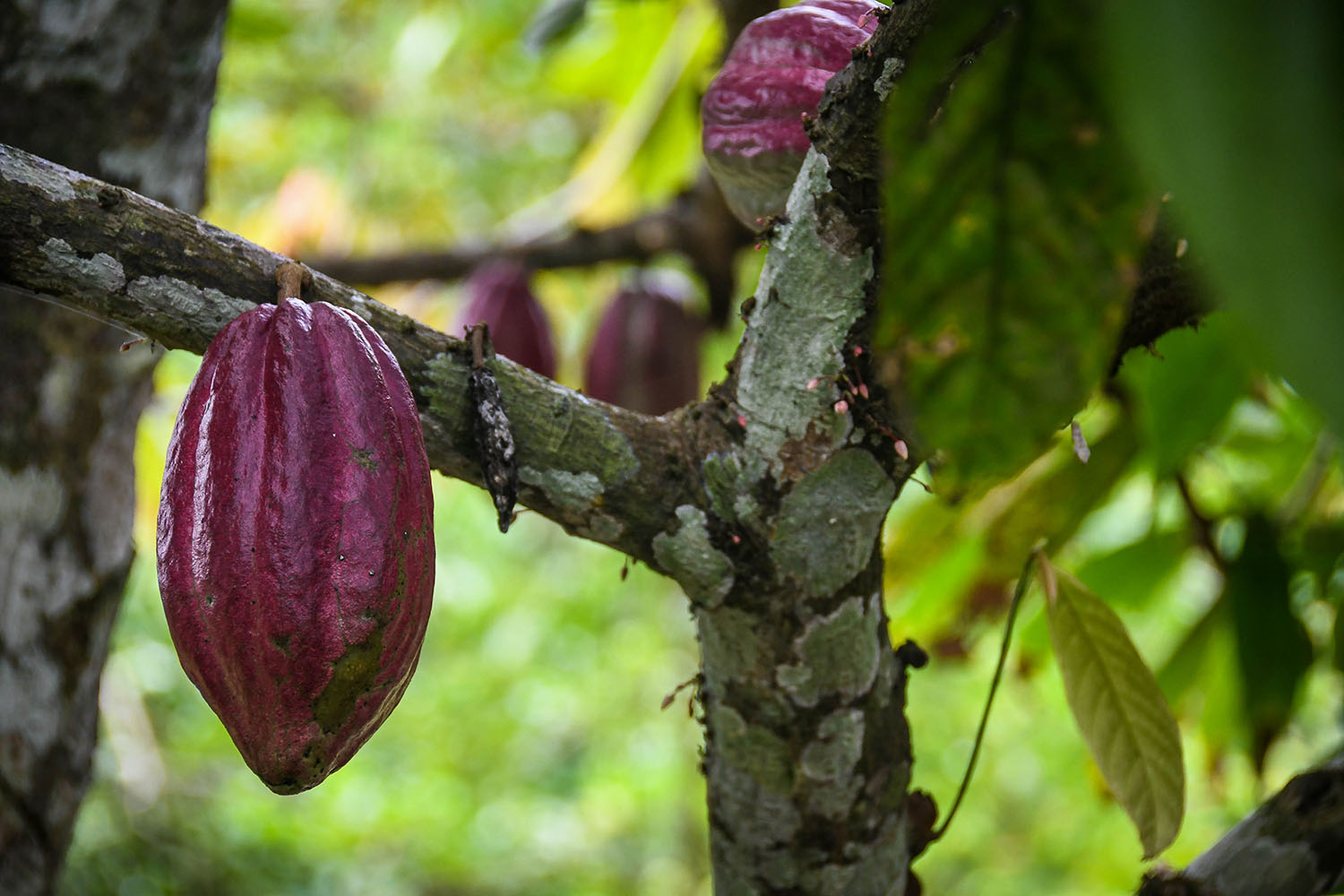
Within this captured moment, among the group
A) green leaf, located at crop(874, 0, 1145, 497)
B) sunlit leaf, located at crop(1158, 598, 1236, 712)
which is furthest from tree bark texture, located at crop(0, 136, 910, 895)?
sunlit leaf, located at crop(1158, 598, 1236, 712)

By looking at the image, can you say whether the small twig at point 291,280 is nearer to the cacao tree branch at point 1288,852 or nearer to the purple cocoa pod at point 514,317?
the cacao tree branch at point 1288,852

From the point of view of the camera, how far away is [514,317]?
1.23m

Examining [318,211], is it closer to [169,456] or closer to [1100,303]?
[169,456]

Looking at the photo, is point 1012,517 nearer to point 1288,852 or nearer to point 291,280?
point 1288,852

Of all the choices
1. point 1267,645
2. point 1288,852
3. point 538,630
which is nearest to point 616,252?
point 1267,645

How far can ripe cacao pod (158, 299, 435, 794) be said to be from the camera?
0.38m

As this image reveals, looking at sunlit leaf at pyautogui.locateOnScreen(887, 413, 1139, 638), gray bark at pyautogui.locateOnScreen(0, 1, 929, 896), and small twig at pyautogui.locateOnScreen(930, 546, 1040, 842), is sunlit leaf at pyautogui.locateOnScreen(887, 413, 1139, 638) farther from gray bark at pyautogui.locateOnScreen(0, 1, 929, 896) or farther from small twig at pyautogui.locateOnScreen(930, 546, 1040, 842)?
gray bark at pyautogui.locateOnScreen(0, 1, 929, 896)

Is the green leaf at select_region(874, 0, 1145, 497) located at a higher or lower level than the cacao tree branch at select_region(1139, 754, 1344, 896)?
higher

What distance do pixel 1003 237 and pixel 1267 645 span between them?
2.63 feet

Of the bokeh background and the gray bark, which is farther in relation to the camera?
the bokeh background

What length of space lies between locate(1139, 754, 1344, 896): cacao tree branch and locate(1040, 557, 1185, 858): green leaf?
30 mm

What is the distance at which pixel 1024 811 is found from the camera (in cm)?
250

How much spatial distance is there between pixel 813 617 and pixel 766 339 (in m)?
0.14

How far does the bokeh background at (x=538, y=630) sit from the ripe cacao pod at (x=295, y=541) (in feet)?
2.34
